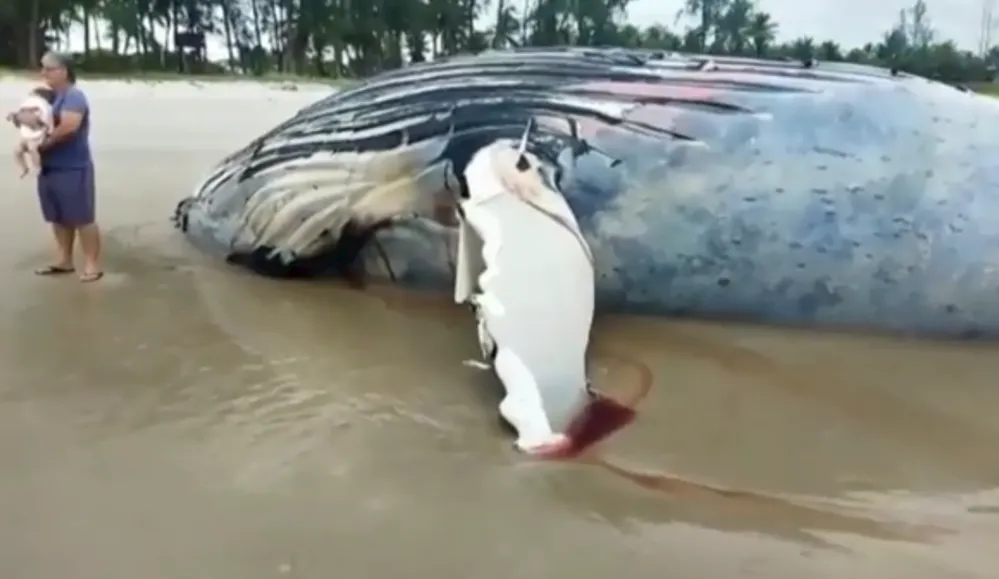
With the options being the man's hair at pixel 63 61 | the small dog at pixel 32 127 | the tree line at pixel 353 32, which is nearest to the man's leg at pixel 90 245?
the small dog at pixel 32 127

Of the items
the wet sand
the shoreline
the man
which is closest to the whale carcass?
the wet sand

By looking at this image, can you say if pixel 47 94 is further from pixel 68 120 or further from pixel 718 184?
pixel 718 184

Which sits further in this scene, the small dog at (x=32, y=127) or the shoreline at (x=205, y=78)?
the shoreline at (x=205, y=78)

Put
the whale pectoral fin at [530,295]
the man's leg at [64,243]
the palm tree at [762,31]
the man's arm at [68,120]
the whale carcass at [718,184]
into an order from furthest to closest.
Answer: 1. the palm tree at [762,31]
2. the man's leg at [64,243]
3. the man's arm at [68,120]
4. the whale carcass at [718,184]
5. the whale pectoral fin at [530,295]

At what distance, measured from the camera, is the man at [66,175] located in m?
6.04

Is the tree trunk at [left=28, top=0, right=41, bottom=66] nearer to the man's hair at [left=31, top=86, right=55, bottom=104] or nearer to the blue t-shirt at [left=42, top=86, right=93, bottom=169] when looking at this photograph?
the man's hair at [left=31, top=86, right=55, bottom=104]

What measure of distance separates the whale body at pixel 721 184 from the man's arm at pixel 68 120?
1.31 metres

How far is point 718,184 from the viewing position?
16.7ft

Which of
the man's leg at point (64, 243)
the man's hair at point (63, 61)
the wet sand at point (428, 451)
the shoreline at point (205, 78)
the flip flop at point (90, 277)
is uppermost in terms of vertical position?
the man's hair at point (63, 61)

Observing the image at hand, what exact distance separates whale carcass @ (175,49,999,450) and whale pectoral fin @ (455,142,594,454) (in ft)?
0.88

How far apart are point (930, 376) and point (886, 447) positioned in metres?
0.83

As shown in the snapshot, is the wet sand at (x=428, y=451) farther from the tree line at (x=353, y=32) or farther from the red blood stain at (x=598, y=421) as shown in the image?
the tree line at (x=353, y=32)

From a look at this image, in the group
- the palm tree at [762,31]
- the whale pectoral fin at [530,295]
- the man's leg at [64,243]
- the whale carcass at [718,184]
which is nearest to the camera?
the whale pectoral fin at [530,295]

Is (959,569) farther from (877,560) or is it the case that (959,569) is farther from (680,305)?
(680,305)
